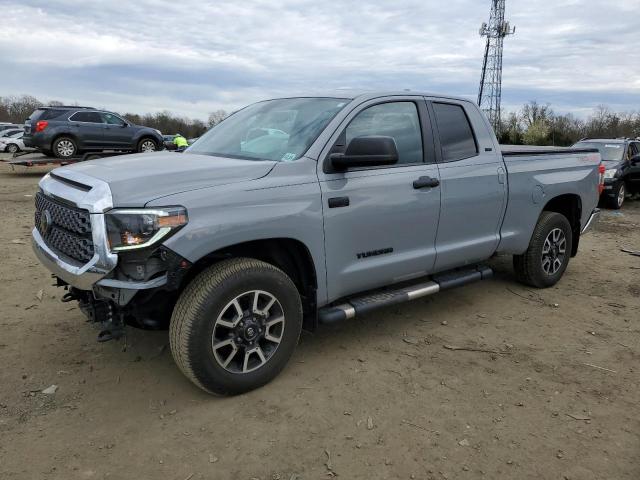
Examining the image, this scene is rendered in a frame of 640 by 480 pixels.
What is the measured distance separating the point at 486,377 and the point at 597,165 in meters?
3.54

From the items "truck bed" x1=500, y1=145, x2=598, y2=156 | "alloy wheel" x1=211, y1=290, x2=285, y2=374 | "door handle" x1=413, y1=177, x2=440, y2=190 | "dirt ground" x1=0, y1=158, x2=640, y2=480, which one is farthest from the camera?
"truck bed" x1=500, y1=145, x2=598, y2=156

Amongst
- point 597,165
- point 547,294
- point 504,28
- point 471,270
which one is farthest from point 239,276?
point 504,28

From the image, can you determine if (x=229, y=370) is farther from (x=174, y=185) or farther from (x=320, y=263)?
(x=174, y=185)

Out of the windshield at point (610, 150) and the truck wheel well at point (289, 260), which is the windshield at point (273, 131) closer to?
the truck wheel well at point (289, 260)

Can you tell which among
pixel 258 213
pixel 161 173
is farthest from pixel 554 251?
pixel 161 173

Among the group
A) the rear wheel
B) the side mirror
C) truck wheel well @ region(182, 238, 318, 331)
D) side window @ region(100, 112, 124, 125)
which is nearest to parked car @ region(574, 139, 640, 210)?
the side mirror

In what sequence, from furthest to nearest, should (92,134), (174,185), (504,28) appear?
(504,28), (92,134), (174,185)

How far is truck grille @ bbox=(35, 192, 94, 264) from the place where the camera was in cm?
304

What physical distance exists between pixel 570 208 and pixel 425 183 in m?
2.67

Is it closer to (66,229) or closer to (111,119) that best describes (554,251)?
(66,229)

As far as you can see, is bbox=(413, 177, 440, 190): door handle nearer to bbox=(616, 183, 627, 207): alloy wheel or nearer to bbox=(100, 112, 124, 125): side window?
bbox=(616, 183, 627, 207): alloy wheel

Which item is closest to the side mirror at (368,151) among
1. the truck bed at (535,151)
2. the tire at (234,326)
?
the tire at (234,326)

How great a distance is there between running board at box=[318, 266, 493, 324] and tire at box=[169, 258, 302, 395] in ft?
1.02

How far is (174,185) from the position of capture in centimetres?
305
